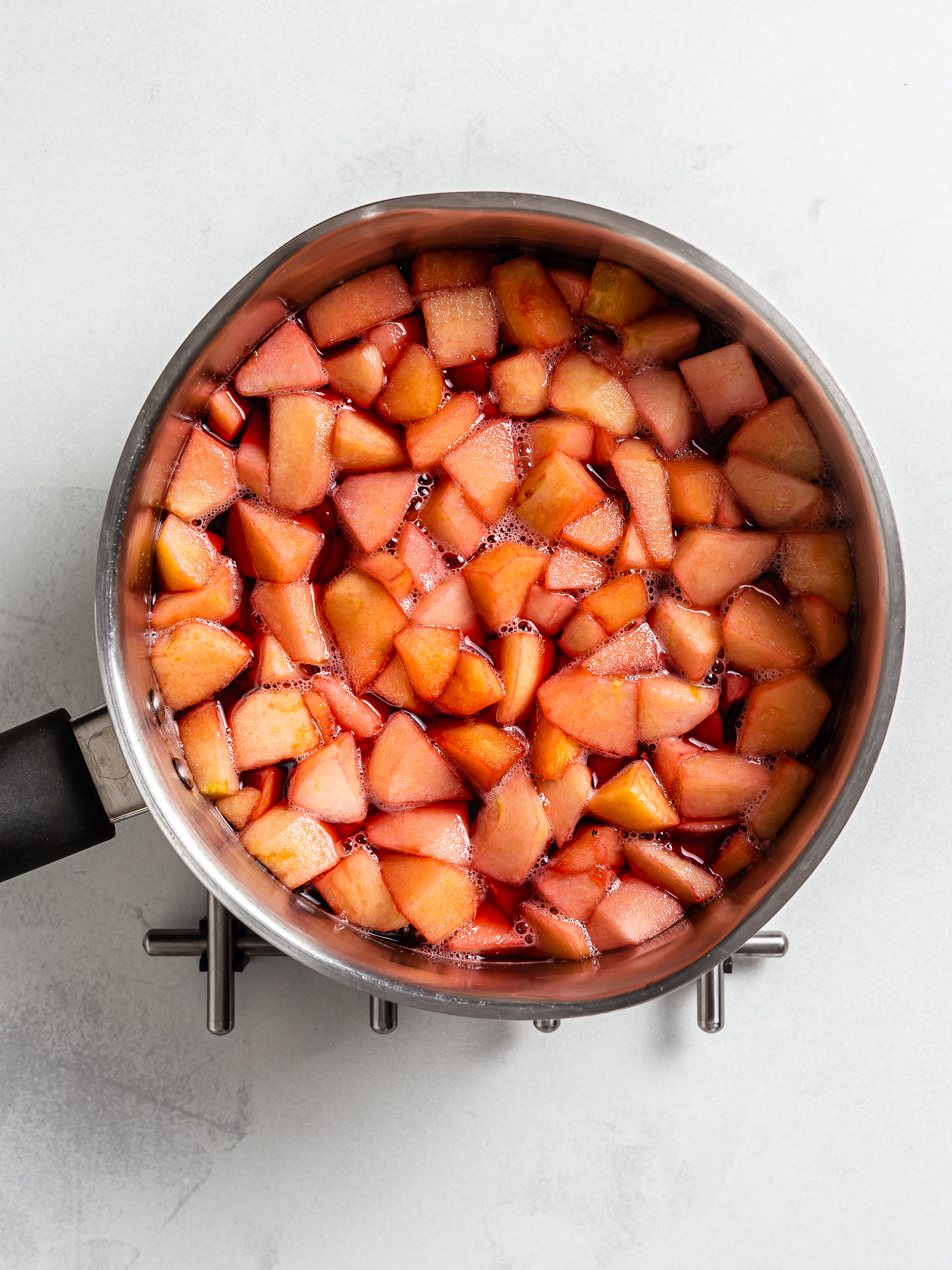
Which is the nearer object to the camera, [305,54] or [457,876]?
[457,876]

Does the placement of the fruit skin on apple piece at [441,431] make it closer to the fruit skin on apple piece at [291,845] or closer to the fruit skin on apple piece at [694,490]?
the fruit skin on apple piece at [694,490]

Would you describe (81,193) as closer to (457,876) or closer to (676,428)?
(676,428)

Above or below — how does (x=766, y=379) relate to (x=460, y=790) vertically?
above

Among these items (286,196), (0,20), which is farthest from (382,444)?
(0,20)

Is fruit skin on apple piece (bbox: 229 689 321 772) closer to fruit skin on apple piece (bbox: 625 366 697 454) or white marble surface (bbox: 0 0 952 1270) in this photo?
white marble surface (bbox: 0 0 952 1270)

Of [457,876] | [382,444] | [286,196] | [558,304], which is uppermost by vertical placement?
[286,196]

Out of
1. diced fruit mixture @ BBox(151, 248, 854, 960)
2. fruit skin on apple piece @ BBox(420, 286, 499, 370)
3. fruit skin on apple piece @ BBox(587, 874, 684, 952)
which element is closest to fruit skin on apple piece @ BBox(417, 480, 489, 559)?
diced fruit mixture @ BBox(151, 248, 854, 960)
